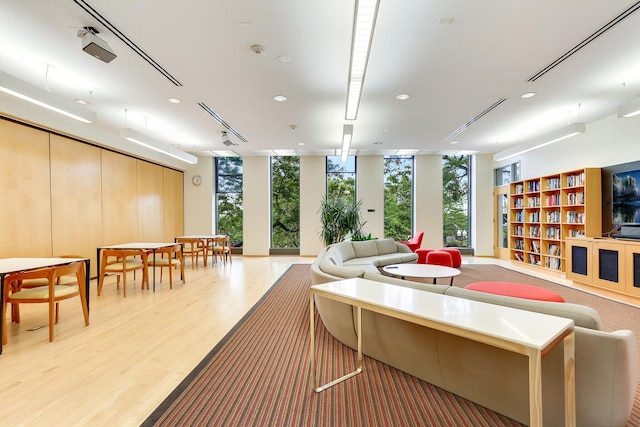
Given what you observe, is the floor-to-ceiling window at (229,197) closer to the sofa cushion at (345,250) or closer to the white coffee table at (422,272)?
the sofa cushion at (345,250)

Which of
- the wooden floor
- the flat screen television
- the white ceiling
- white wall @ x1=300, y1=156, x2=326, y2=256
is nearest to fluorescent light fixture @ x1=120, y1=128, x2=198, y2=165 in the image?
the white ceiling

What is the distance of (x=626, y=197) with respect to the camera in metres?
4.90

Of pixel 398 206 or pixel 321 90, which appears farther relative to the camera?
pixel 398 206

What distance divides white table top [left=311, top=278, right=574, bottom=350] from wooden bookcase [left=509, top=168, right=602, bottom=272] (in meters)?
5.55

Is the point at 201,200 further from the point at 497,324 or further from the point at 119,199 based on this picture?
the point at 497,324

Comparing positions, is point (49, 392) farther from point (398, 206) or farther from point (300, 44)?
point (398, 206)

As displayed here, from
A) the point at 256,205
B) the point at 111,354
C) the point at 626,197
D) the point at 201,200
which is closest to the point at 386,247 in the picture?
the point at 626,197

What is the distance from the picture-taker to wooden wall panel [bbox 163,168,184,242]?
8.58m

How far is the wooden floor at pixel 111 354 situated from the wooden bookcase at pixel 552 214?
6.23 metres

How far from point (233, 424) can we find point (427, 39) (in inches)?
145

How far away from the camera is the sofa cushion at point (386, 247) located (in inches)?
259

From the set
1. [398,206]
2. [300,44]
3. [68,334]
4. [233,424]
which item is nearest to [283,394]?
[233,424]

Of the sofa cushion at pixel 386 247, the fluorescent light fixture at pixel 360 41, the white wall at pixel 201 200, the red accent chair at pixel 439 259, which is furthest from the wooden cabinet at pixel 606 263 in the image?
the white wall at pixel 201 200

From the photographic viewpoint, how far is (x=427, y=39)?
304cm
